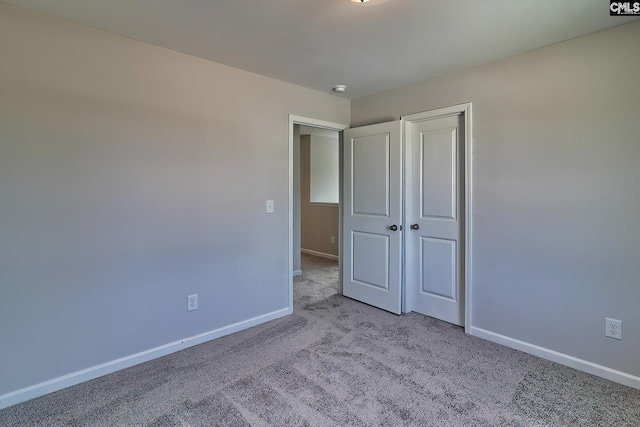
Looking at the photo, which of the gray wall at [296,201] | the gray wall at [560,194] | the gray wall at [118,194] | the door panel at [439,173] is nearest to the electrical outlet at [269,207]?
the gray wall at [118,194]

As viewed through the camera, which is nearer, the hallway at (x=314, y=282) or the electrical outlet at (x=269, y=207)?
the electrical outlet at (x=269, y=207)

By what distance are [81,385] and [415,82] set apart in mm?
3648

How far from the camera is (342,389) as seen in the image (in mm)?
2016

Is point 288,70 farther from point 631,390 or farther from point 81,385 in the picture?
point 631,390

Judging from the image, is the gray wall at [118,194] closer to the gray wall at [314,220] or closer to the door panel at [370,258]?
the door panel at [370,258]

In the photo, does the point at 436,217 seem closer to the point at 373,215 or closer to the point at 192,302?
the point at 373,215

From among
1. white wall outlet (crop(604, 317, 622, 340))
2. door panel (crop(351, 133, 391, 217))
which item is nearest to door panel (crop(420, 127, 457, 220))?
door panel (crop(351, 133, 391, 217))

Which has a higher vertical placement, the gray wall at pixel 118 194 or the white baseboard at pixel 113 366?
the gray wall at pixel 118 194

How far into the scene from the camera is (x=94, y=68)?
2.12 meters

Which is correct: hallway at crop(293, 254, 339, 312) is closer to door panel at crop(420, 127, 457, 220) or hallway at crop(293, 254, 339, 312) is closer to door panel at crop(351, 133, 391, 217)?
door panel at crop(351, 133, 391, 217)

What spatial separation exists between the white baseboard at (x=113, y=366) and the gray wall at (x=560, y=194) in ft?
7.26

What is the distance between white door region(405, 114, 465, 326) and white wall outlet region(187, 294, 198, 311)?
2.06m
